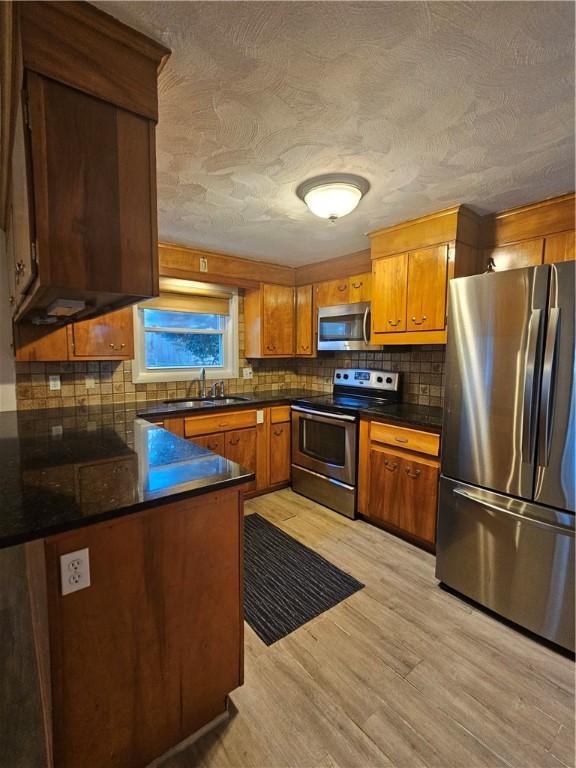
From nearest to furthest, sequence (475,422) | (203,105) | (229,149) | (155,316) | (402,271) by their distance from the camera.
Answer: (203,105) < (229,149) < (475,422) < (402,271) < (155,316)

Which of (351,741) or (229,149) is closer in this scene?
(351,741)

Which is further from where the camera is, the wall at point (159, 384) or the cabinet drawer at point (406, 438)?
the wall at point (159, 384)

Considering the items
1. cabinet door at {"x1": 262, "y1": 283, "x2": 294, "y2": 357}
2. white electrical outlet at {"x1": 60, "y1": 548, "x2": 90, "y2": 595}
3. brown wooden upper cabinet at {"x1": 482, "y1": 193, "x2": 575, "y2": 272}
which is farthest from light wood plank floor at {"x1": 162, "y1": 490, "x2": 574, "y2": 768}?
cabinet door at {"x1": 262, "y1": 283, "x2": 294, "y2": 357}

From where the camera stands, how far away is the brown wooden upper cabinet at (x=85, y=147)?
39.4 inches

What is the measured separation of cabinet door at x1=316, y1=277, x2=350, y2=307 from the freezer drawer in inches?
81.1

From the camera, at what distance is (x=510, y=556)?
1.86 m

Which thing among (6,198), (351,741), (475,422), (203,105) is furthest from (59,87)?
(351,741)

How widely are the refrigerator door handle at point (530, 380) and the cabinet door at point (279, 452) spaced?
2.23 metres

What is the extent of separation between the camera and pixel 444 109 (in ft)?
4.51

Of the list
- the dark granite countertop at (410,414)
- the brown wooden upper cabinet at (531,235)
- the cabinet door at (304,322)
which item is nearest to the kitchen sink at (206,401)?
the cabinet door at (304,322)

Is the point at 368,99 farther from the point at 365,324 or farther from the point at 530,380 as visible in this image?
the point at 365,324

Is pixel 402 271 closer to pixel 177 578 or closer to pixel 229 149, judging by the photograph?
pixel 229 149

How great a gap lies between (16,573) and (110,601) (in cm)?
80

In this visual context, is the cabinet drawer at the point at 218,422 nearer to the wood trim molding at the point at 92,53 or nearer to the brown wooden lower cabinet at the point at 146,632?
the brown wooden lower cabinet at the point at 146,632
